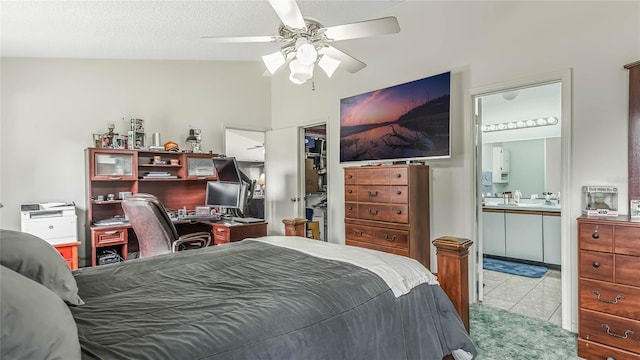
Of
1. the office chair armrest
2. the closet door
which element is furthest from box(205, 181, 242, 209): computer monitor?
the closet door

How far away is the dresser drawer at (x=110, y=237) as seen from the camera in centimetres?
365

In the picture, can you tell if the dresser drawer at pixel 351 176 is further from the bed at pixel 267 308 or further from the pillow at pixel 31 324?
the pillow at pixel 31 324

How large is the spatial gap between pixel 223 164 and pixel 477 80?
3027 mm

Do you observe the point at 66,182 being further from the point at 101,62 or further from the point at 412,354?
the point at 412,354

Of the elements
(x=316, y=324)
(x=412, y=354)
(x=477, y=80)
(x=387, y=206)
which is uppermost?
(x=477, y=80)

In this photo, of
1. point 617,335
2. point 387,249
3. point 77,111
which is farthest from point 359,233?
point 77,111

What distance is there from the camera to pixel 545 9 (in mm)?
2707

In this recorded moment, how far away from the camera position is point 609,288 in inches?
82.5

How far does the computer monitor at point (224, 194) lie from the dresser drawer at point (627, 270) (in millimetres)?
3451

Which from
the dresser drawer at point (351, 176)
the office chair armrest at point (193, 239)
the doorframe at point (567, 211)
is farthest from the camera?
the dresser drawer at point (351, 176)

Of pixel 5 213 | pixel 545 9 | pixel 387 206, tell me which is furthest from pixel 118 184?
pixel 545 9

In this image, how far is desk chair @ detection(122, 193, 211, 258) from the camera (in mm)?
2852

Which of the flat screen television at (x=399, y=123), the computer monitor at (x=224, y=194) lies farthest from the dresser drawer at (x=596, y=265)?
the computer monitor at (x=224, y=194)

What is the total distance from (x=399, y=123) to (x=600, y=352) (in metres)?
2.31
